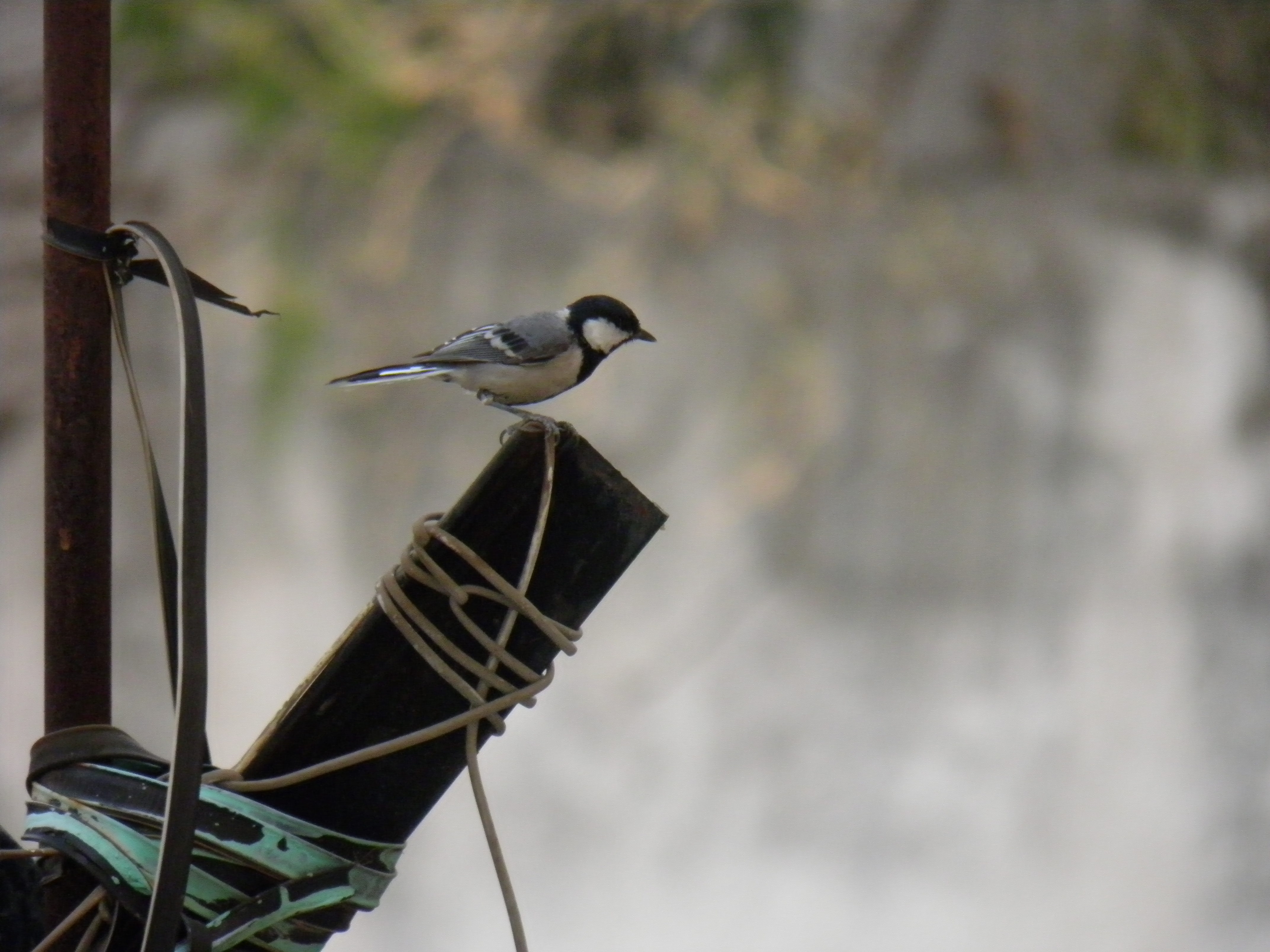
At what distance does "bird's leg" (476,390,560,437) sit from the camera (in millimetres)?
642

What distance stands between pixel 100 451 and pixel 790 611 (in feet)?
6.62

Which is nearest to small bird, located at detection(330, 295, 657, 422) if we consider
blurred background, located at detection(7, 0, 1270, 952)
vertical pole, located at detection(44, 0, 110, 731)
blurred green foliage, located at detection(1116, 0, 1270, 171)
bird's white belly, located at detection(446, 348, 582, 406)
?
bird's white belly, located at detection(446, 348, 582, 406)

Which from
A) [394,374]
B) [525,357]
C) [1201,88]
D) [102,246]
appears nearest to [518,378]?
[525,357]

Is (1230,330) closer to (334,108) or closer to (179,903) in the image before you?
(334,108)

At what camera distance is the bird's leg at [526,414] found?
0.64 meters

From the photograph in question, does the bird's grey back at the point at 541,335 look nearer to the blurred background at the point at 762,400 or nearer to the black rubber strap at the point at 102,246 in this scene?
the black rubber strap at the point at 102,246

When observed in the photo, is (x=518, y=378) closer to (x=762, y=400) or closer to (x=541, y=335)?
(x=541, y=335)

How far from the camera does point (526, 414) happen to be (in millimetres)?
1060

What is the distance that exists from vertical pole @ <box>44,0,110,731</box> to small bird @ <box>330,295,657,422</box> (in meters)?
0.56

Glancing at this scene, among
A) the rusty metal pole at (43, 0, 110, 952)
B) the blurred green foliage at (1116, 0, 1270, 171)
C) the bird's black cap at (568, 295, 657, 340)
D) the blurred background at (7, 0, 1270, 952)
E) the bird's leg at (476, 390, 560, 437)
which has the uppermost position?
the blurred green foliage at (1116, 0, 1270, 171)

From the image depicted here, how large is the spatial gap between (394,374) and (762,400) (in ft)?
4.57

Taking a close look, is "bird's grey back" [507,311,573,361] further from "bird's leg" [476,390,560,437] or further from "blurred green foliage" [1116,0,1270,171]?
"blurred green foliage" [1116,0,1270,171]

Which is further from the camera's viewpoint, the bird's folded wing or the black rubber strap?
the bird's folded wing

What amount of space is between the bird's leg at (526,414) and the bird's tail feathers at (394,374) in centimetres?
5
